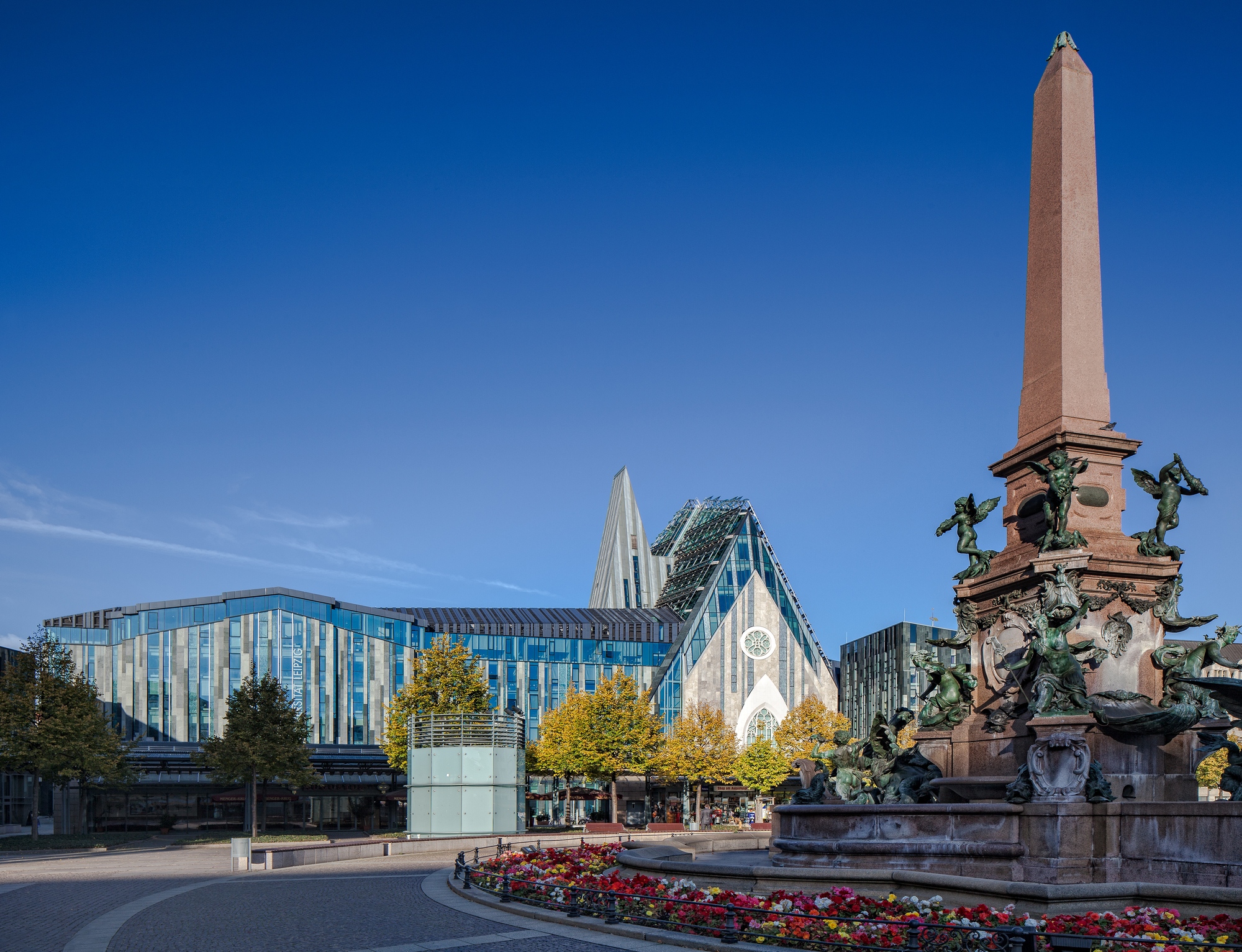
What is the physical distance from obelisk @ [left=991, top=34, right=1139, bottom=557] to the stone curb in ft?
32.8

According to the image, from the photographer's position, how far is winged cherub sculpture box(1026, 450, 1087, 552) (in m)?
21.0

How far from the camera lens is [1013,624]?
2200 cm

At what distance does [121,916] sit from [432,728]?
26.0m

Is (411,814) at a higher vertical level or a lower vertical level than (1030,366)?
lower

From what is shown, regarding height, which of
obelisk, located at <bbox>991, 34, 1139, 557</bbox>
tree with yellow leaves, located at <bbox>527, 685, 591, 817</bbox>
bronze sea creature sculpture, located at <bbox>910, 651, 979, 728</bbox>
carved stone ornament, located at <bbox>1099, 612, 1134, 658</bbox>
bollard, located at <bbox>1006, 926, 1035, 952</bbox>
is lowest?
tree with yellow leaves, located at <bbox>527, 685, 591, 817</bbox>

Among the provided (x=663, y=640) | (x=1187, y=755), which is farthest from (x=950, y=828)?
(x=663, y=640)

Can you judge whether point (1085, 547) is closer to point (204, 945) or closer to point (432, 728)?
point (204, 945)

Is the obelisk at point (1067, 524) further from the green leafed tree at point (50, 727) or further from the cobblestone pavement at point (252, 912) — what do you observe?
the green leafed tree at point (50, 727)

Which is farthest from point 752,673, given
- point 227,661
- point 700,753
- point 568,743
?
point 227,661

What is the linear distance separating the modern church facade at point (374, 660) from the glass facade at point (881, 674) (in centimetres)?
1157

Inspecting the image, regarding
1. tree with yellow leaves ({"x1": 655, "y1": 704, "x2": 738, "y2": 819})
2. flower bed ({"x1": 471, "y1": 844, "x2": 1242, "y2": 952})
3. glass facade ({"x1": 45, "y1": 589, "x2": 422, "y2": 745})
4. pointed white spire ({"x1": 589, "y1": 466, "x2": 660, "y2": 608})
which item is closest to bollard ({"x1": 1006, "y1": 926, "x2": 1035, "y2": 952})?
flower bed ({"x1": 471, "y1": 844, "x2": 1242, "y2": 952})

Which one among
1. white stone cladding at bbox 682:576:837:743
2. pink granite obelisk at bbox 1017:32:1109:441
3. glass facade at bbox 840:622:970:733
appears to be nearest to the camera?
pink granite obelisk at bbox 1017:32:1109:441

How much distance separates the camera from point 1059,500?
21.3 meters

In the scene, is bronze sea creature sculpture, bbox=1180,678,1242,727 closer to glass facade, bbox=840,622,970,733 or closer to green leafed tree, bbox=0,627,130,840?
green leafed tree, bbox=0,627,130,840
